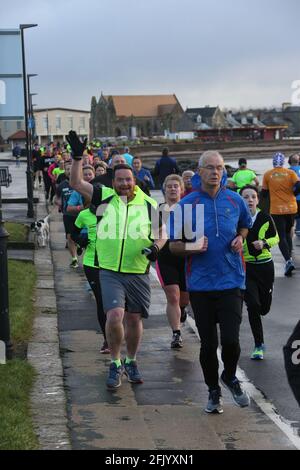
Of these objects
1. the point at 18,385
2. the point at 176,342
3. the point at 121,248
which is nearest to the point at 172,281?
the point at 176,342

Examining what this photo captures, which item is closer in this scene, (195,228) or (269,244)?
(195,228)

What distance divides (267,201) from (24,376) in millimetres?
9006

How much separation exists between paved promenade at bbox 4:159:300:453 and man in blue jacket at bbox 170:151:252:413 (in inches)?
15.6

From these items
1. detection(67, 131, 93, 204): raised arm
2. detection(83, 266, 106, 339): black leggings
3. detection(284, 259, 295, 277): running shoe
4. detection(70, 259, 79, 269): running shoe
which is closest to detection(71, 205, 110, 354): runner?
detection(83, 266, 106, 339): black leggings

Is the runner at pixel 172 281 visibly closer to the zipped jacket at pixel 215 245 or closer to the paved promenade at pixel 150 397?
the paved promenade at pixel 150 397

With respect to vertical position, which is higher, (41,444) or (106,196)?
(106,196)

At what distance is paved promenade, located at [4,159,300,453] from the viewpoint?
6152mm

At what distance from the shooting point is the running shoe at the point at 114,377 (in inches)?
296

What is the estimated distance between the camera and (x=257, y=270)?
864 centimetres

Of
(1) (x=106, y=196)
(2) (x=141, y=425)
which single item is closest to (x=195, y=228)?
(1) (x=106, y=196)

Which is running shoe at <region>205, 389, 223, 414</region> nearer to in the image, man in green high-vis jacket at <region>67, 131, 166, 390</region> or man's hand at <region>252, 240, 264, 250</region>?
man in green high-vis jacket at <region>67, 131, 166, 390</region>
